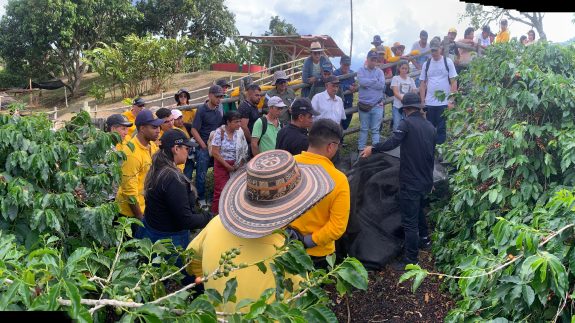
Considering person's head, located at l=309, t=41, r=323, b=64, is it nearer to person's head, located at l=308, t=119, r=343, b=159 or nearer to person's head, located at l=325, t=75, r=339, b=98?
person's head, located at l=325, t=75, r=339, b=98

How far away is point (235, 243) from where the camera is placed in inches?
86.4

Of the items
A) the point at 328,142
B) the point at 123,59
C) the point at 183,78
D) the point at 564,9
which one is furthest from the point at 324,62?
the point at 183,78

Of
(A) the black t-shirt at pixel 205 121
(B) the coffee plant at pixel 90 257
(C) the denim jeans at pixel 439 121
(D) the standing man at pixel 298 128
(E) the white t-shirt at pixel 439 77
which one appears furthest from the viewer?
(E) the white t-shirt at pixel 439 77

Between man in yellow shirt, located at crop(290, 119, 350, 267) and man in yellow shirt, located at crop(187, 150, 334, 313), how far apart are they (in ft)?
2.17

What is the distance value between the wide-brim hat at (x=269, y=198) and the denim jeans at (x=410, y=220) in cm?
244

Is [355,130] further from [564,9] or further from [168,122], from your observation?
[564,9]

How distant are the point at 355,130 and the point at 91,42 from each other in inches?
918

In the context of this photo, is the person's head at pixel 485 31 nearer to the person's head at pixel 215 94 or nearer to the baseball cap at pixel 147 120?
the person's head at pixel 215 94

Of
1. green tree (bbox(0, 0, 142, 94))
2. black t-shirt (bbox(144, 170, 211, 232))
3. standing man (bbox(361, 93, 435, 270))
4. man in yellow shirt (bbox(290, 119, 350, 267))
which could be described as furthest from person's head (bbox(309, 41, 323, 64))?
green tree (bbox(0, 0, 142, 94))

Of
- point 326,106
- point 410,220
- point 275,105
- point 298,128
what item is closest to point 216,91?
point 275,105

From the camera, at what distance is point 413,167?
469 centimetres

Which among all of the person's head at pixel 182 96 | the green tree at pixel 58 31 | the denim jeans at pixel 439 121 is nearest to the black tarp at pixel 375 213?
the denim jeans at pixel 439 121

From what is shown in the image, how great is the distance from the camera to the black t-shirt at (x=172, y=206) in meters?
3.35

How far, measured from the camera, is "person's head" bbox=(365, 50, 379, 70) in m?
7.29
